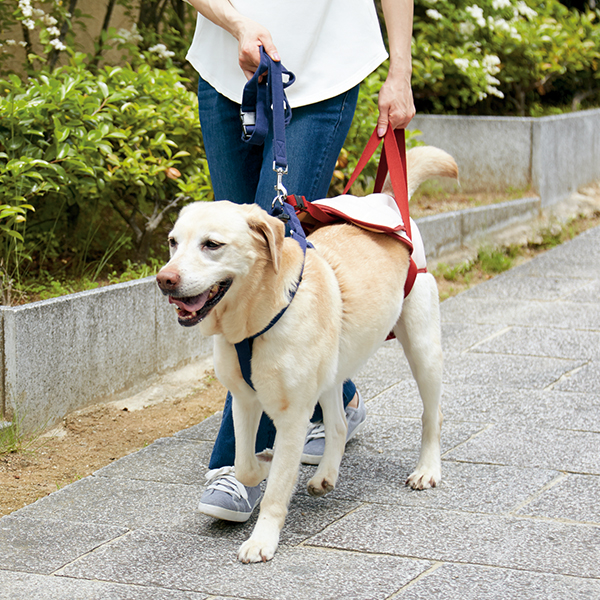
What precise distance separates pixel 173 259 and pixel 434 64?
6191 millimetres

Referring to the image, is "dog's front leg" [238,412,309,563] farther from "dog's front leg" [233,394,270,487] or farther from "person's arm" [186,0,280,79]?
"person's arm" [186,0,280,79]

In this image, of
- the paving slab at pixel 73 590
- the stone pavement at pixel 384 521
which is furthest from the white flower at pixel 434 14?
the paving slab at pixel 73 590

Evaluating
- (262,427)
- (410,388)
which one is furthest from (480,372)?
(262,427)

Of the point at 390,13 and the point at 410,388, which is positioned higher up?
the point at 390,13

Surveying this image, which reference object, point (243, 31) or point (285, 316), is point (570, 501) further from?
point (243, 31)

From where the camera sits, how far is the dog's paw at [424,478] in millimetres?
3178

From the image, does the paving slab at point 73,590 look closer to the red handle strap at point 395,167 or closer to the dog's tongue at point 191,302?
the dog's tongue at point 191,302

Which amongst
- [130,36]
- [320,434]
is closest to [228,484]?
[320,434]

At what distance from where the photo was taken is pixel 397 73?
10.5ft

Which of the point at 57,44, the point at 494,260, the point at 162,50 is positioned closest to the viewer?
the point at 57,44

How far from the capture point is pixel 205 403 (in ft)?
13.9

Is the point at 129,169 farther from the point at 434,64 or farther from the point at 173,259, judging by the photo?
the point at 434,64

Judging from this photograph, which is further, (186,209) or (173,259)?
(186,209)

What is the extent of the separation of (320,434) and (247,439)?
0.80 metres
